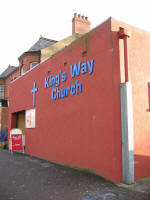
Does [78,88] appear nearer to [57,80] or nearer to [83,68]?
[83,68]

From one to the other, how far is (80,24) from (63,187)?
748 inches

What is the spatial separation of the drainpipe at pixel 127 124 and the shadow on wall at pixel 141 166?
36 centimetres

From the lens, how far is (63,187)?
618cm

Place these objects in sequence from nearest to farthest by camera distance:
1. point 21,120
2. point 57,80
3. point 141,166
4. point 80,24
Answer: point 141,166
point 57,80
point 21,120
point 80,24

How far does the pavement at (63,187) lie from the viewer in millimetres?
5406

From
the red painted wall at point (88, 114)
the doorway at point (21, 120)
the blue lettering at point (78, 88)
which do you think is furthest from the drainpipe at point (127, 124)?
the doorway at point (21, 120)

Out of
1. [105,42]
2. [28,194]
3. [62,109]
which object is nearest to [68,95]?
[62,109]

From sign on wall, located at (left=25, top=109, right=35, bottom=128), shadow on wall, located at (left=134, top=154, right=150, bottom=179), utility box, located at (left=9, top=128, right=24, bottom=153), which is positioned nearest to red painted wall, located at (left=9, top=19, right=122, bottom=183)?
shadow on wall, located at (left=134, top=154, right=150, bottom=179)

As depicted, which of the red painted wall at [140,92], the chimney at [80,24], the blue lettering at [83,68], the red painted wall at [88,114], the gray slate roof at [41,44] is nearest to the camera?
the red painted wall at [88,114]

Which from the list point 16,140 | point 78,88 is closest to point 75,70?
point 78,88

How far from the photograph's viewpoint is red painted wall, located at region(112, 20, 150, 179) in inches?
269

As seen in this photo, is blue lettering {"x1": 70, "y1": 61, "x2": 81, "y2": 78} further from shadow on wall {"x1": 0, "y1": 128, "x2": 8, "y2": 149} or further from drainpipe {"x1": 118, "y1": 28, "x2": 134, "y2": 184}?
shadow on wall {"x1": 0, "y1": 128, "x2": 8, "y2": 149}

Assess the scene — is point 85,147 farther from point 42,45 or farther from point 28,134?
point 42,45

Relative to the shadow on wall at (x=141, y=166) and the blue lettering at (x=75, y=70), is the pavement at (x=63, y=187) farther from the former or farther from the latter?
the blue lettering at (x=75, y=70)
